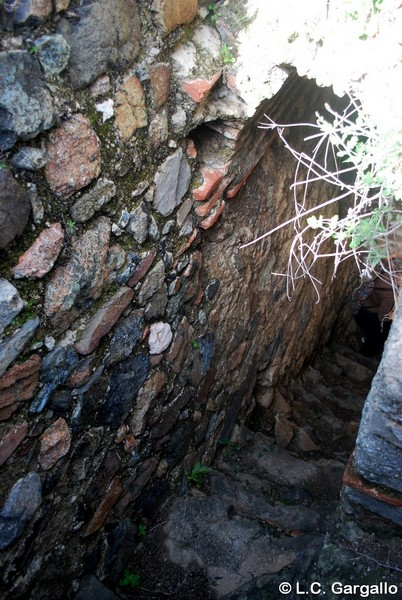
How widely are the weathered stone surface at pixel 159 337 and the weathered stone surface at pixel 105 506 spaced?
0.59 meters

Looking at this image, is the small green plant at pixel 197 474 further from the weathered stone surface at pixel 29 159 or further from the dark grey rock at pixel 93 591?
the weathered stone surface at pixel 29 159

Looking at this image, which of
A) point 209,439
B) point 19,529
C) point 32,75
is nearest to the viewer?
point 32,75

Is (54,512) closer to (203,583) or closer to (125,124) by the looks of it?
(203,583)

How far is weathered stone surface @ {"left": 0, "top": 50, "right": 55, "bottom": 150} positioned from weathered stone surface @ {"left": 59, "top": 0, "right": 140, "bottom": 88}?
140mm

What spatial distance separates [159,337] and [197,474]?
1023 millimetres

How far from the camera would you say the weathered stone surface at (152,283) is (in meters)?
2.02

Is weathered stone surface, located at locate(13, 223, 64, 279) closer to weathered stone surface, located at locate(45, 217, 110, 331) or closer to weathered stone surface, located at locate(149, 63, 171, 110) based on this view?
weathered stone surface, located at locate(45, 217, 110, 331)

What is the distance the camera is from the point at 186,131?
2.01 metres

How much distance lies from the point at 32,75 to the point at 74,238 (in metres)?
0.48

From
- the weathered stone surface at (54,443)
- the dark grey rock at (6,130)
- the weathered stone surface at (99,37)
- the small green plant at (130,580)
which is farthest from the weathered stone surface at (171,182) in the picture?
the small green plant at (130,580)

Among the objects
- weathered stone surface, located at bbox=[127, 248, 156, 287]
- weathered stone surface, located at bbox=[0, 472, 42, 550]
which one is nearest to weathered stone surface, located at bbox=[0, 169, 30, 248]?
weathered stone surface, located at bbox=[127, 248, 156, 287]

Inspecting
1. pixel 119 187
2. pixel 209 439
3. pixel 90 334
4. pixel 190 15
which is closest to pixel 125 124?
pixel 119 187

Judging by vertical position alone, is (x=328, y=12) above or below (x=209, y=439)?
above

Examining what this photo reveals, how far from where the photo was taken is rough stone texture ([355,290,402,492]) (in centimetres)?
150
